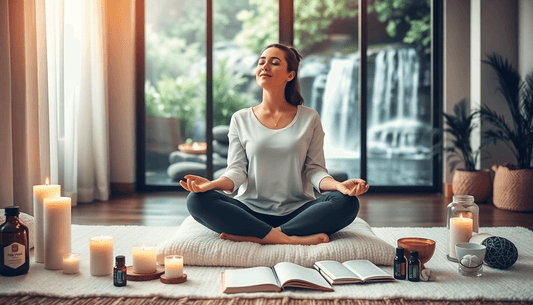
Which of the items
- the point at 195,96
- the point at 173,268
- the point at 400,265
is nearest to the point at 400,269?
the point at 400,265

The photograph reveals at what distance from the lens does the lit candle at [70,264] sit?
1.93 m

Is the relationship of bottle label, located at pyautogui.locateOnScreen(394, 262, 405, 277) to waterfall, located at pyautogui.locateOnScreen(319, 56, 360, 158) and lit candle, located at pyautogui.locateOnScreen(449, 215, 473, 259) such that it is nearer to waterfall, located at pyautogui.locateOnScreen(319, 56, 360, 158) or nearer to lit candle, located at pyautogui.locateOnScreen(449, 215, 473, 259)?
lit candle, located at pyautogui.locateOnScreen(449, 215, 473, 259)

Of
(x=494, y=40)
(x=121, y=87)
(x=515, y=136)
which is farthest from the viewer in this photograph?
(x=121, y=87)

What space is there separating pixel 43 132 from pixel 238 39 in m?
2.09

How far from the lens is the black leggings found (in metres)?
2.16

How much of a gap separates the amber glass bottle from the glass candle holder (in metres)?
1.68

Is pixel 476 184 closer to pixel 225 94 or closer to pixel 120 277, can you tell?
pixel 225 94

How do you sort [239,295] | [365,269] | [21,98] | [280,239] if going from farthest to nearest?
[21,98] → [280,239] → [365,269] → [239,295]

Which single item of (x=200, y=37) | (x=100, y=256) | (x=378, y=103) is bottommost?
(x=100, y=256)

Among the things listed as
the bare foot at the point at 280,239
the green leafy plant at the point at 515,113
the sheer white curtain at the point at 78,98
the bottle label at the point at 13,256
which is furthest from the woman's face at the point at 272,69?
the green leafy plant at the point at 515,113

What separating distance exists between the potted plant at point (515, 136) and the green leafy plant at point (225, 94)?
6.72 ft

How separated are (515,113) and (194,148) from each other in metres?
2.67

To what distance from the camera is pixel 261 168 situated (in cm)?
235

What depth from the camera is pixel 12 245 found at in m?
1.91
